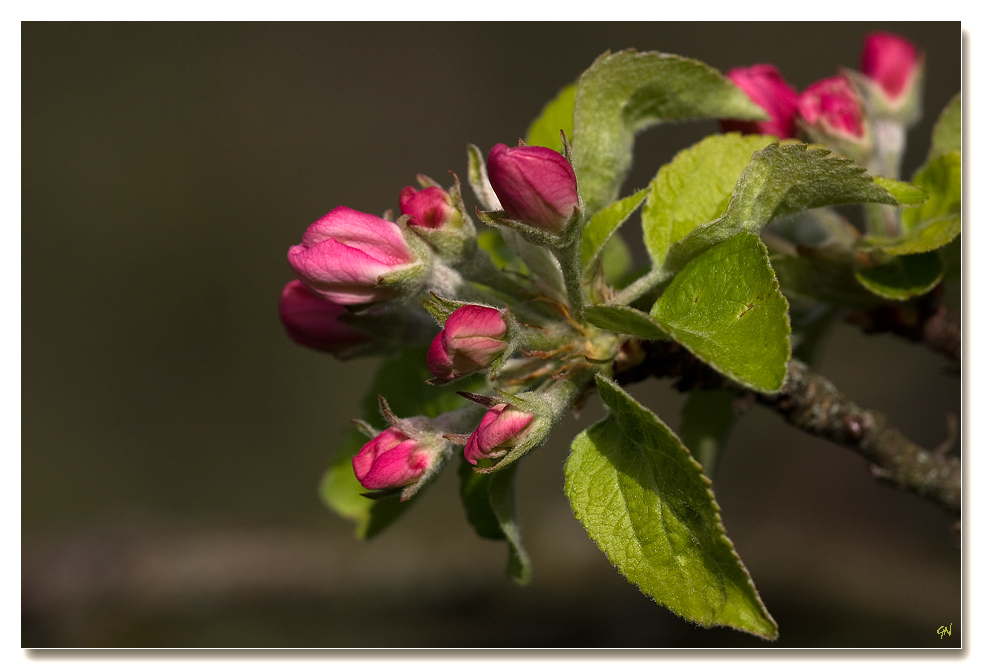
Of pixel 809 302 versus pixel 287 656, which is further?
pixel 287 656

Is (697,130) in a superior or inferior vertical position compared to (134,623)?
superior

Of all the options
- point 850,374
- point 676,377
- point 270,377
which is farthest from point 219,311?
point 676,377

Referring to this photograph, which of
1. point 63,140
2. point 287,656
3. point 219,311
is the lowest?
point 219,311

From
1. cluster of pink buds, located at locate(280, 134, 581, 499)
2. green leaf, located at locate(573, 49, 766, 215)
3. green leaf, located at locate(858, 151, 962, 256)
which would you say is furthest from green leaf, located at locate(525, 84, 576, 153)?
green leaf, located at locate(858, 151, 962, 256)

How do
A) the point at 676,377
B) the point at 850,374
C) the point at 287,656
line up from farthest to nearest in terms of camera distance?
the point at 850,374, the point at 287,656, the point at 676,377

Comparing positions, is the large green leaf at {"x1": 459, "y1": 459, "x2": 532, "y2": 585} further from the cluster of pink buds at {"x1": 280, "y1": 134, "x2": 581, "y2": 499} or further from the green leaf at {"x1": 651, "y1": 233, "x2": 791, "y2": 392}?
the green leaf at {"x1": 651, "y1": 233, "x2": 791, "y2": 392}

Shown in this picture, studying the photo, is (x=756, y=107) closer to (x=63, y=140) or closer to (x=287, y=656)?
(x=287, y=656)

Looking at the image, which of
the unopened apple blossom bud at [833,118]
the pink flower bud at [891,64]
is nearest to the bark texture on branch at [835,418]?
the unopened apple blossom bud at [833,118]

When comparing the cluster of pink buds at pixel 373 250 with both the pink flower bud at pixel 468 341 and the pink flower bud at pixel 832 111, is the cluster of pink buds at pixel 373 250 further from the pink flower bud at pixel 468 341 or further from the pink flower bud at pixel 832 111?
the pink flower bud at pixel 832 111
